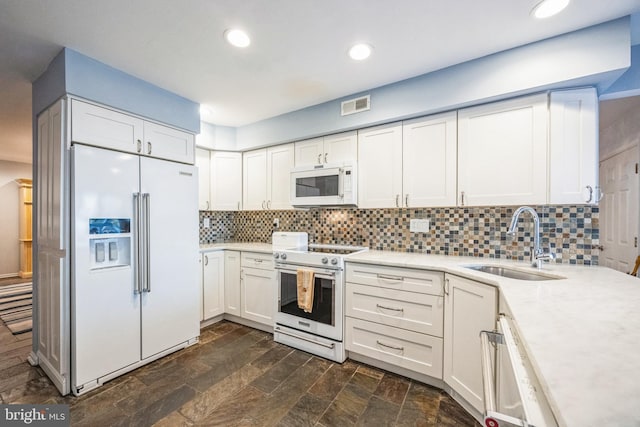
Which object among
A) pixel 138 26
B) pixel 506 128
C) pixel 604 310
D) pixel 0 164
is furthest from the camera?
pixel 0 164

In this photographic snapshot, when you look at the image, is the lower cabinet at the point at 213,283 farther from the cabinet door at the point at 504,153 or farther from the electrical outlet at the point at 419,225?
the cabinet door at the point at 504,153

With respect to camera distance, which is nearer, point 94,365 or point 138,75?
point 94,365

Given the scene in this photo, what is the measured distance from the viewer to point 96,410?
1.71 metres

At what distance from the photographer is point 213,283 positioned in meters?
3.06

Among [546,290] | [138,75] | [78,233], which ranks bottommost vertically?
[546,290]

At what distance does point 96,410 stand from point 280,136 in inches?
108

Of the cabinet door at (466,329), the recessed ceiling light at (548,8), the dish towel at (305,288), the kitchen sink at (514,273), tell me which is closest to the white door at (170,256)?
the dish towel at (305,288)

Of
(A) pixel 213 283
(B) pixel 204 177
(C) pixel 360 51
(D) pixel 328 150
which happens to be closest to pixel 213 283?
(A) pixel 213 283

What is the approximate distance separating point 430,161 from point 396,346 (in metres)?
1.55

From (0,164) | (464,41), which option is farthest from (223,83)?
(0,164)

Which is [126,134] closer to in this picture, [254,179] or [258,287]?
[254,179]

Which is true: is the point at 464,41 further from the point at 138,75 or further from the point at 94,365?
the point at 94,365

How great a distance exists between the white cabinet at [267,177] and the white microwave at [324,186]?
0.72 ft

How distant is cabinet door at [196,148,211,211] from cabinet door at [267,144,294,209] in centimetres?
79
